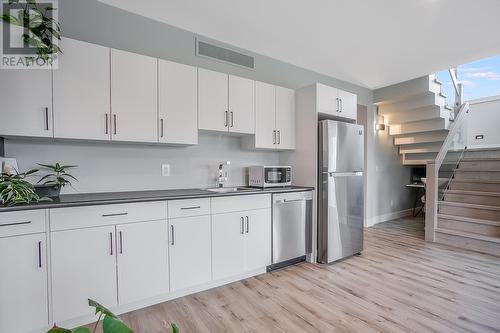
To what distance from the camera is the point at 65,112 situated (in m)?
2.01

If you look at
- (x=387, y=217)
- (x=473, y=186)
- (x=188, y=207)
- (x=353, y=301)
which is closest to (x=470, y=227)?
(x=473, y=186)

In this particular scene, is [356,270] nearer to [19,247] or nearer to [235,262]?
[235,262]

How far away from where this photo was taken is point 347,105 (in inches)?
142

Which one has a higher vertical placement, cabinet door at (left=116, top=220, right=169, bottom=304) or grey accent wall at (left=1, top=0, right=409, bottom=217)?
grey accent wall at (left=1, top=0, right=409, bottom=217)

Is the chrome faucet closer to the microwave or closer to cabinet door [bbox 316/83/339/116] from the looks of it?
the microwave

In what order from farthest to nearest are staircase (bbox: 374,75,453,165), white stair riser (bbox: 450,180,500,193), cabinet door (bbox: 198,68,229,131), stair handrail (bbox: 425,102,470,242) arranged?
staircase (bbox: 374,75,453,165)
white stair riser (bbox: 450,180,500,193)
stair handrail (bbox: 425,102,470,242)
cabinet door (bbox: 198,68,229,131)

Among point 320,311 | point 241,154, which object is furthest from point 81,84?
point 320,311

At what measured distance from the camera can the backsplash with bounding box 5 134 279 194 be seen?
7.17 ft

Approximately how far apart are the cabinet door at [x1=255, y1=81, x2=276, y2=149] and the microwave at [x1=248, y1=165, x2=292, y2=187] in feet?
1.01

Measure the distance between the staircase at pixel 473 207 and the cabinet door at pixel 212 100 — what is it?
394cm

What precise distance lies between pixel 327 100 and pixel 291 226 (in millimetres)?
1757

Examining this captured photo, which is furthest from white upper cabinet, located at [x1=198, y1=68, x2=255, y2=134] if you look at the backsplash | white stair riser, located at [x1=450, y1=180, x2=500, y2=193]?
white stair riser, located at [x1=450, y1=180, x2=500, y2=193]

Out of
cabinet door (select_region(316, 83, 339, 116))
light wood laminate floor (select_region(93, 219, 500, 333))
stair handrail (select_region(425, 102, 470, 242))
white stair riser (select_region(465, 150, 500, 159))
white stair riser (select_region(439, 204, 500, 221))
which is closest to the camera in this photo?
light wood laminate floor (select_region(93, 219, 500, 333))

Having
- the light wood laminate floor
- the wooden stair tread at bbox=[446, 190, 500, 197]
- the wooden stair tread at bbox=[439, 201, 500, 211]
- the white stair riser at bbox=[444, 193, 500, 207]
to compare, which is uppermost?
the wooden stair tread at bbox=[446, 190, 500, 197]
